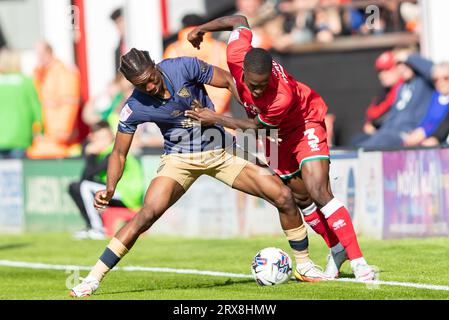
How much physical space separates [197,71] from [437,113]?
591 cm

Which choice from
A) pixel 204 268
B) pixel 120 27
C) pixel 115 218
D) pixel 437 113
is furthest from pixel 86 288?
pixel 120 27

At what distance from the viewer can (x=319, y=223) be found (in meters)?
11.9

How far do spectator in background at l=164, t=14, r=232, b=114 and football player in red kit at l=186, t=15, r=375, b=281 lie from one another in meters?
6.13

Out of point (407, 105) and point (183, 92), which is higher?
point (183, 92)

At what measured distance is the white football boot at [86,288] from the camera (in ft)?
35.8

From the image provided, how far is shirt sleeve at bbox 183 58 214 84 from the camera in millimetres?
11172

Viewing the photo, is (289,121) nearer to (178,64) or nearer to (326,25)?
(178,64)

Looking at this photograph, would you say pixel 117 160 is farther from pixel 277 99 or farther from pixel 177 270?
pixel 177 270

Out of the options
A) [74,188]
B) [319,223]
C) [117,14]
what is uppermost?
[117,14]

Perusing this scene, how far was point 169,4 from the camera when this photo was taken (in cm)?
2366

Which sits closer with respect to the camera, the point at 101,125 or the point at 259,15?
the point at 101,125

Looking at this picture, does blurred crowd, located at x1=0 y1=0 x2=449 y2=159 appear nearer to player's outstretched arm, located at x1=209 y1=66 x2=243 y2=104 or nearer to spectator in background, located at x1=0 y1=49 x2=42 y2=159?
spectator in background, located at x1=0 y1=49 x2=42 y2=159

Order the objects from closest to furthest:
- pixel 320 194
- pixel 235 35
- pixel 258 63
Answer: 1. pixel 258 63
2. pixel 320 194
3. pixel 235 35

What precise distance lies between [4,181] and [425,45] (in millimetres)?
7348
